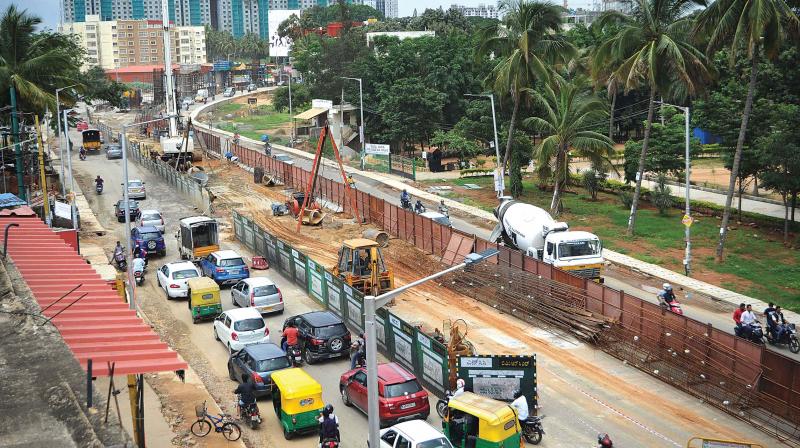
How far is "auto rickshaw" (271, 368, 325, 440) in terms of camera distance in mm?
21156

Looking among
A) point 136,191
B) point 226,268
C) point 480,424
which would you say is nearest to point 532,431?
point 480,424

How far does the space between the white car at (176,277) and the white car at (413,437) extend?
18306 millimetres

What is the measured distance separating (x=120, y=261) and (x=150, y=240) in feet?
7.49

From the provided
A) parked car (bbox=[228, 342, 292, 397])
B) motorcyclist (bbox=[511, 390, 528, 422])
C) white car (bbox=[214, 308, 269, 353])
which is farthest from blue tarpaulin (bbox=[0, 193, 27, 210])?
motorcyclist (bbox=[511, 390, 528, 422])

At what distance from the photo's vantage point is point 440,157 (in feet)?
256

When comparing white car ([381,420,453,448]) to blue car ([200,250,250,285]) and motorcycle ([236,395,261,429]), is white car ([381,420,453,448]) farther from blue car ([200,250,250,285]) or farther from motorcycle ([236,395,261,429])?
blue car ([200,250,250,285])

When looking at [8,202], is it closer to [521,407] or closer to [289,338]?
[289,338]

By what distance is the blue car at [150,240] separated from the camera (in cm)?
4319

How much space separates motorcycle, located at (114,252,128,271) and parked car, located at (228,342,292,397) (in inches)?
735

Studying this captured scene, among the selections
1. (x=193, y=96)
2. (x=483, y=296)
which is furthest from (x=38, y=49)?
(x=193, y=96)

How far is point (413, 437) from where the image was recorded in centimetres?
1848

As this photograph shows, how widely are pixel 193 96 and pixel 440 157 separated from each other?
114 meters

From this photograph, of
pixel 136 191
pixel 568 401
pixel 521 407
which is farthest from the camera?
pixel 136 191

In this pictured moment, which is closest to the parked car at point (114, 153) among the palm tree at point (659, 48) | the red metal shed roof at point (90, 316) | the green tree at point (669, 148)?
the green tree at point (669, 148)
